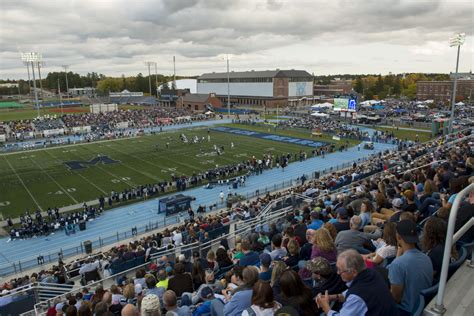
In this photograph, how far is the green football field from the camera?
94.0ft

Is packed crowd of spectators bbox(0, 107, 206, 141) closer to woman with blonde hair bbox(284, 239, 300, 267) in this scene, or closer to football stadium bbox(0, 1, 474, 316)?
football stadium bbox(0, 1, 474, 316)

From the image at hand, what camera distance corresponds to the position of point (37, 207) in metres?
26.0

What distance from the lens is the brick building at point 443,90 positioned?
10231 centimetres

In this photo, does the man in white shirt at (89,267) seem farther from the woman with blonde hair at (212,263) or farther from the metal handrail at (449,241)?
the metal handrail at (449,241)

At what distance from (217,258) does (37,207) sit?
2237 cm

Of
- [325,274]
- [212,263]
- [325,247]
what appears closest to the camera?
[325,274]

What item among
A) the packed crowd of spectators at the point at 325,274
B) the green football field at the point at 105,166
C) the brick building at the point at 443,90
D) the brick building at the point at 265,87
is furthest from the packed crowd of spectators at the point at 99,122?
the brick building at the point at 443,90

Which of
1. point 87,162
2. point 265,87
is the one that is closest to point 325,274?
point 87,162

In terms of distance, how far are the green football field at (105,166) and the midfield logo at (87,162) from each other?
0.63 metres

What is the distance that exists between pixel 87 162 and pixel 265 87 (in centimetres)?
6419

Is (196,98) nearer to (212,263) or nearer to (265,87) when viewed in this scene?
(265,87)

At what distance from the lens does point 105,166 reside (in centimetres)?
3722

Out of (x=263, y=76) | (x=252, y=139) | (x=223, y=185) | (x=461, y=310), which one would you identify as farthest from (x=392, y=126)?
(x=461, y=310)

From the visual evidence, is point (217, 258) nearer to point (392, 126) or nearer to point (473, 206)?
point (473, 206)
